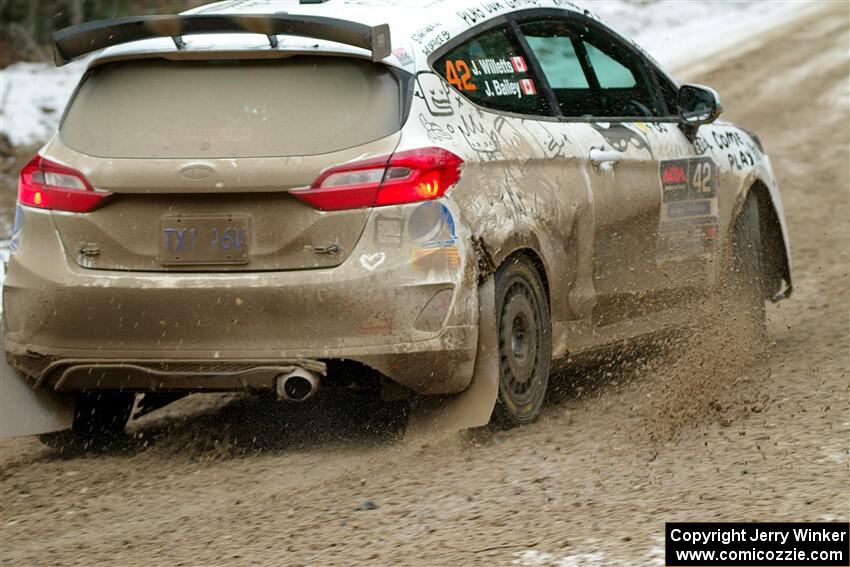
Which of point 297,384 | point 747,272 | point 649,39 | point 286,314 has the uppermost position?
point 649,39

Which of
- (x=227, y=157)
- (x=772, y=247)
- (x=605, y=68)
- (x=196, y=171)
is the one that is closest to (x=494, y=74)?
(x=605, y=68)

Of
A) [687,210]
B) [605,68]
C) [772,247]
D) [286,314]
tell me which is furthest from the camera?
[772,247]

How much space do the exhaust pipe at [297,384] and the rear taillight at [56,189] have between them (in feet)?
3.07

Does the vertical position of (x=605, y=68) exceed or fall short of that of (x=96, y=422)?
it exceeds it

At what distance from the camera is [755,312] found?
7.97m

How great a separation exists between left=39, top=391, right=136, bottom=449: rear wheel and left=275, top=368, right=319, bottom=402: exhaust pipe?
1005 mm

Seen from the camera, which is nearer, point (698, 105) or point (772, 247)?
point (698, 105)

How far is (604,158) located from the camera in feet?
22.4

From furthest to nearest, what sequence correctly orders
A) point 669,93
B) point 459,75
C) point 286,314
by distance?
1. point 669,93
2. point 459,75
3. point 286,314

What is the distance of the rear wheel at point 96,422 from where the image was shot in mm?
6648

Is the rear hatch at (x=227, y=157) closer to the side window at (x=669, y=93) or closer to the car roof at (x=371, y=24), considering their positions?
the car roof at (x=371, y=24)

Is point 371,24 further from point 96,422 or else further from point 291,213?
point 96,422

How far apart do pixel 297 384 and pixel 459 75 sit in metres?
1.37

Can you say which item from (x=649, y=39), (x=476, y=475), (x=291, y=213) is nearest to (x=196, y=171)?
(x=291, y=213)
